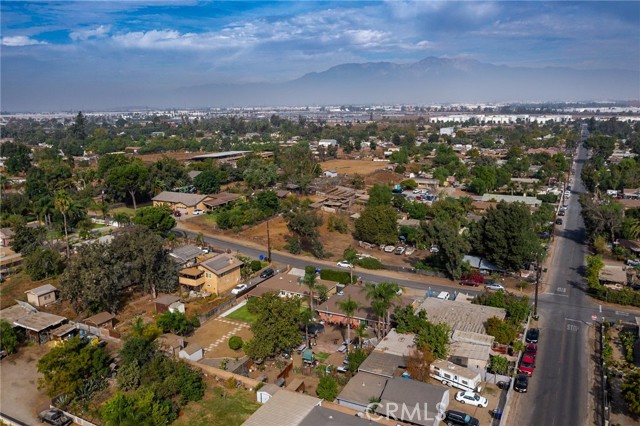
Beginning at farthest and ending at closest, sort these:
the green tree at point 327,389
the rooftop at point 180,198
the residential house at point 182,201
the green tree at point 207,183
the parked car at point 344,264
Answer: the green tree at point 207,183, the rooftop at point 180,198, the residential house at point 182,201, the parked car at point 344,264, the green tree at point 327,389

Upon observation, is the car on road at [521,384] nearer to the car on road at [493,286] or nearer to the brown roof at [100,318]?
the car on road at [493,286]

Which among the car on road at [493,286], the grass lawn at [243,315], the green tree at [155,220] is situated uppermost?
the green tree at [155,220]

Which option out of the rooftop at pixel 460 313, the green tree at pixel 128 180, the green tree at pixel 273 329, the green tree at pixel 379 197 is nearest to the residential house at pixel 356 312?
the rooftop at pixel 460 313

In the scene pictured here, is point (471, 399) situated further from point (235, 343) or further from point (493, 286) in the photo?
point (493, 286)


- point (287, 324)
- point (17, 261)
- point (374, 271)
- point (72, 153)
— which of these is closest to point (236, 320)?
point (287, 324)

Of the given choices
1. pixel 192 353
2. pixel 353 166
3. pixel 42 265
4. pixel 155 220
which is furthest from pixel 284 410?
pixel 353 166

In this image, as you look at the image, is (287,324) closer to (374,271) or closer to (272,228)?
(374,271)

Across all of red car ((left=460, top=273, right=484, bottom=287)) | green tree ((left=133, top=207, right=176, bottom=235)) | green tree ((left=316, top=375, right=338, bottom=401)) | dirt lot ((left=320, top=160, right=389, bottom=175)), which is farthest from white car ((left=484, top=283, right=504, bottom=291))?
dirt lot ((left=320, top=160, right=389, bottom=175))

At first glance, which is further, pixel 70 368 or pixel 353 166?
pixel 353 166
